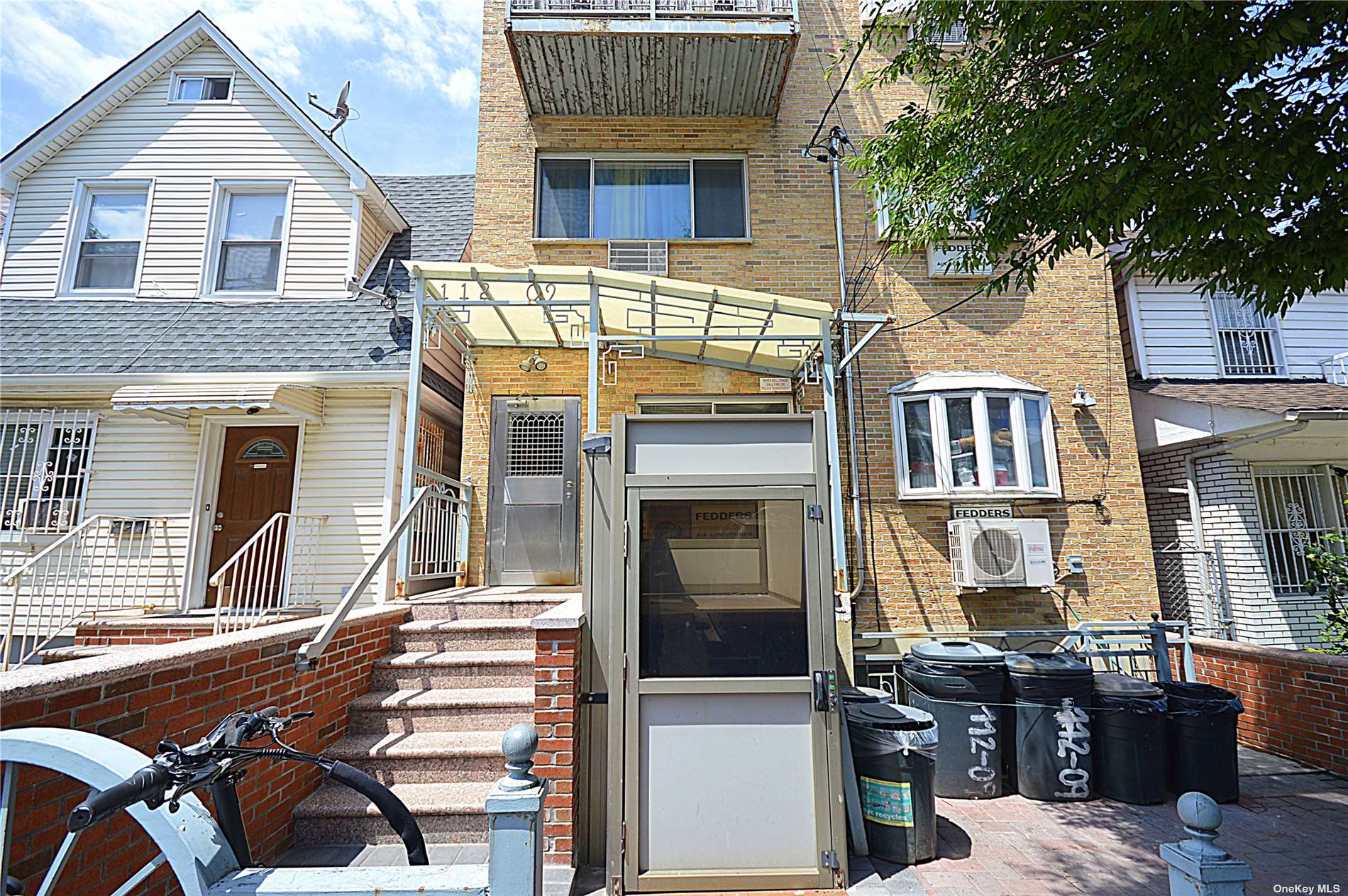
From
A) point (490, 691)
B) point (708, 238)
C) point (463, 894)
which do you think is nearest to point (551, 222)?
point (708, 238)

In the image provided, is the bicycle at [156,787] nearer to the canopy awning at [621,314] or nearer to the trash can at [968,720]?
A: the trash can at [968,720]

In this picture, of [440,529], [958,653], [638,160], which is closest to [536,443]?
[440,529]

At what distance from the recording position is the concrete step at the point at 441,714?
448 cm

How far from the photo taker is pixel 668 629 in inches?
150

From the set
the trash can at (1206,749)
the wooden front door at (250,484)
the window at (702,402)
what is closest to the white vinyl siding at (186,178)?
the wooden front door at (250,484)

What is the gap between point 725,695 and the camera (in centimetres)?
368

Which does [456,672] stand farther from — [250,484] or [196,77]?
[196,77]

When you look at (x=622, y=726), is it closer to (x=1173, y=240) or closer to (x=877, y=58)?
(x=1173, y=240)

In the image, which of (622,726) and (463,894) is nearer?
(463,894)

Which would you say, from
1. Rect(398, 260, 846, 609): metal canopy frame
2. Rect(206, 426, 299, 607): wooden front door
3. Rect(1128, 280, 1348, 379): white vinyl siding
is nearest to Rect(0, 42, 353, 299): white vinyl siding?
Rect(206, 426, 299, 607): wooden front door

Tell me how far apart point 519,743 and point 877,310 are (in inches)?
302

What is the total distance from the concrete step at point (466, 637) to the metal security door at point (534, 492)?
7.26 ft

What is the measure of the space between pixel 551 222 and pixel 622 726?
21.9 ft

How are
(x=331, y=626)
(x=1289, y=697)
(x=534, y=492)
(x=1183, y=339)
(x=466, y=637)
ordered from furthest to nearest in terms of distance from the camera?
(x=1183, y=339) < (x=534, y=492) < (x=1289, y=697) < (x=466, y=637) < (x=331, y=626)
